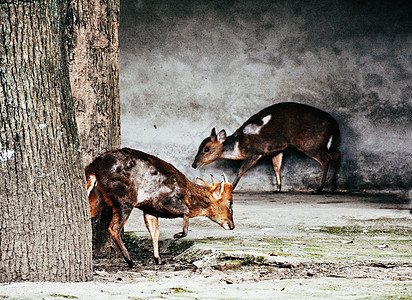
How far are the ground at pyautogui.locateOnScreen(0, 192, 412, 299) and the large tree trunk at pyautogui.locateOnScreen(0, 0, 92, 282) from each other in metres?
0.21

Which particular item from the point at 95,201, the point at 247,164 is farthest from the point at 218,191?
the point at 247,164

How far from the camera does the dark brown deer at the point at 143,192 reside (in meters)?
4.80

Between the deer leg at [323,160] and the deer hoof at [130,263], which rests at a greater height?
the deer leg at [323,160]

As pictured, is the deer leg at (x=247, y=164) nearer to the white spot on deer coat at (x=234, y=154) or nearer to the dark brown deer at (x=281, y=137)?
the dark brown deer at (x=281, y=137)

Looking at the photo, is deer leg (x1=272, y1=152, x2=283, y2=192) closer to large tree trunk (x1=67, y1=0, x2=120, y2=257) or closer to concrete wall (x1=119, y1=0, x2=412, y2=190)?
concrete wall (x1=119, y1=0, x2=412, y2=190)

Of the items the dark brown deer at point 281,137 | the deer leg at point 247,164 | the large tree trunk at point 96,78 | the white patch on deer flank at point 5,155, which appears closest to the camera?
the white patch on deer flank at point 5,155

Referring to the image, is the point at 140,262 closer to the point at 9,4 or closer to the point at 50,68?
the point at 50,68

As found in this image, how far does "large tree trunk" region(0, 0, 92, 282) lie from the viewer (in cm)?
393

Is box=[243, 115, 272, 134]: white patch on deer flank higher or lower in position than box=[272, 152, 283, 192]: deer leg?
higher

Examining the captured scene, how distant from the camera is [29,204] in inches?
157

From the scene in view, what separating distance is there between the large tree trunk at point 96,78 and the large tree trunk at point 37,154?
1082 millimetres

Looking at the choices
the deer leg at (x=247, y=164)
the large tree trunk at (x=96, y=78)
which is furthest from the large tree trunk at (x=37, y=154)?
the deer leg at (x=247, y=164)

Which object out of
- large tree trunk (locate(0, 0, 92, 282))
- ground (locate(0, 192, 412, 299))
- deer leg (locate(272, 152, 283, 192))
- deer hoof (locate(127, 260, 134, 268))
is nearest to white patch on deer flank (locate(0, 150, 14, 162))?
large tree trunk (locate(0, 0, 92, 282))

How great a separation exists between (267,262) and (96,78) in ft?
6.21
